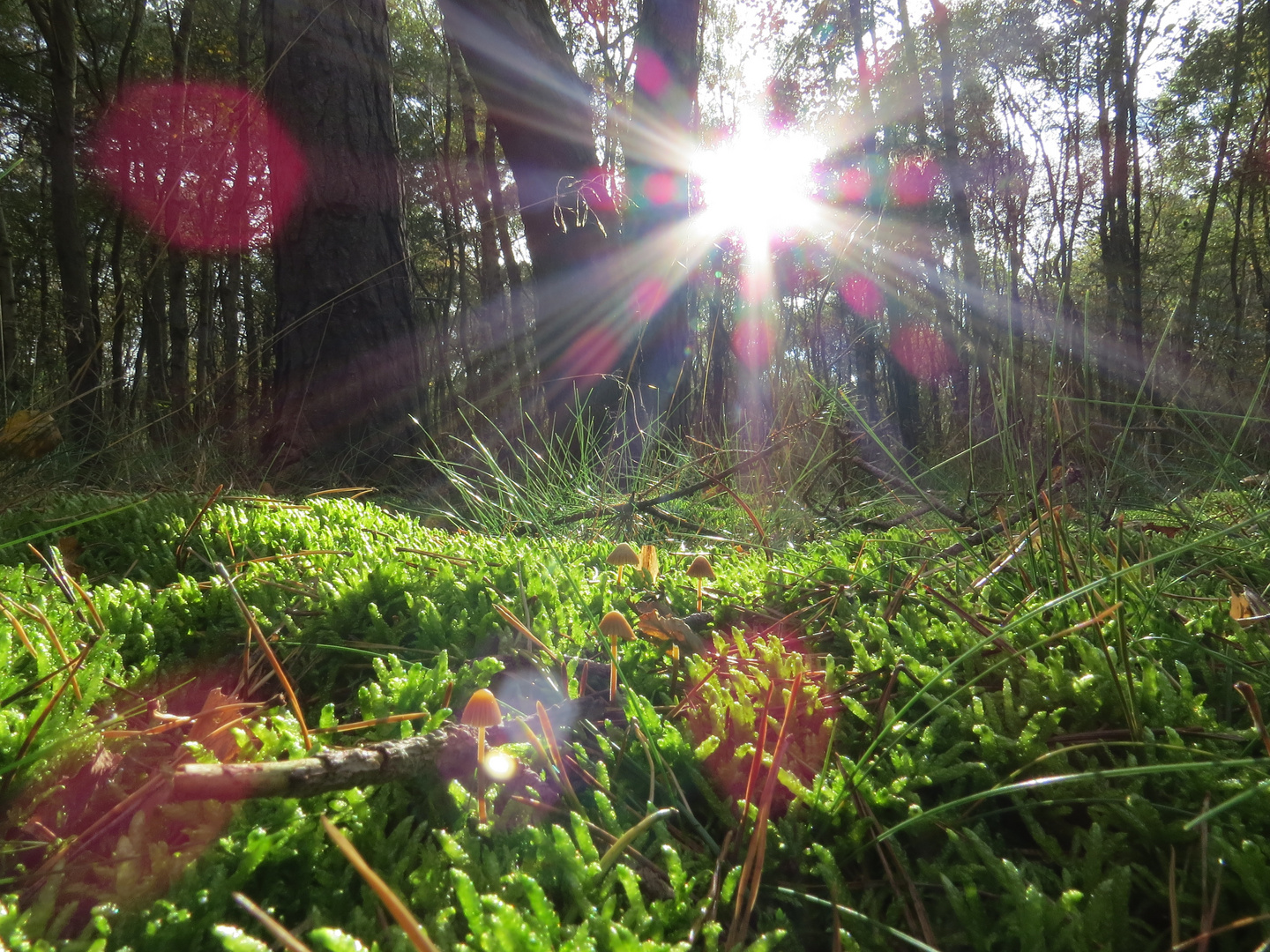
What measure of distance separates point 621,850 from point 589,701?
1.15ft

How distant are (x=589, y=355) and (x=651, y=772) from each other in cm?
456

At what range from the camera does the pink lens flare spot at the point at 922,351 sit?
14.4 meters

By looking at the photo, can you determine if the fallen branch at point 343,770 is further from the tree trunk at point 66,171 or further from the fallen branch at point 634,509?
the tree trunk at point 66,171

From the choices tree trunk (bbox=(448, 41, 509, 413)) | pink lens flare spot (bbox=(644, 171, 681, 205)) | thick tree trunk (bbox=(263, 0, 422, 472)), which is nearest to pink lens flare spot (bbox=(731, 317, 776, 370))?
thick tree trunk (bbox=(263, 0, 422, 472))

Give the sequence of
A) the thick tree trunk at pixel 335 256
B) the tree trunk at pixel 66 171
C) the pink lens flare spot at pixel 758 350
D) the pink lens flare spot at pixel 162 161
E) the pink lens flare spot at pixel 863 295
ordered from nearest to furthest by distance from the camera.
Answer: the pink lens flare spot at pixel 758 350
the thick tree trunk at pixel 335 256
the tree trunk at pixel 66 171
the pink lens flare spot at pixel 162 161
the pink lens flare spot at pixel 863 295

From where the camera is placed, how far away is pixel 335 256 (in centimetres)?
400

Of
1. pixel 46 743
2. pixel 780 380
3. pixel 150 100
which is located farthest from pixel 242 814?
pixel 150 100

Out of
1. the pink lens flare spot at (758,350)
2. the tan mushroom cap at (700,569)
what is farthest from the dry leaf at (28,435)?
the pink lens flare spot at (758,350)

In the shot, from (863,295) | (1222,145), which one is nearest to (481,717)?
(1222,145)

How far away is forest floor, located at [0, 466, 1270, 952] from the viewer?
625 mm

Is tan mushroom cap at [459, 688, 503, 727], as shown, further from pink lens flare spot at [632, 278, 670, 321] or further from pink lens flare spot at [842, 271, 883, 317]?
pink lens flare spot at [842, 271, 883, 317]

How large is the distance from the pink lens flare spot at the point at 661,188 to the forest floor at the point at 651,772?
4873mm

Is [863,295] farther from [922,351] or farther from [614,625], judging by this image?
[614,625]

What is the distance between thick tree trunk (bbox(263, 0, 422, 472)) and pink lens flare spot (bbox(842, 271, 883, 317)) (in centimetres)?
1258
